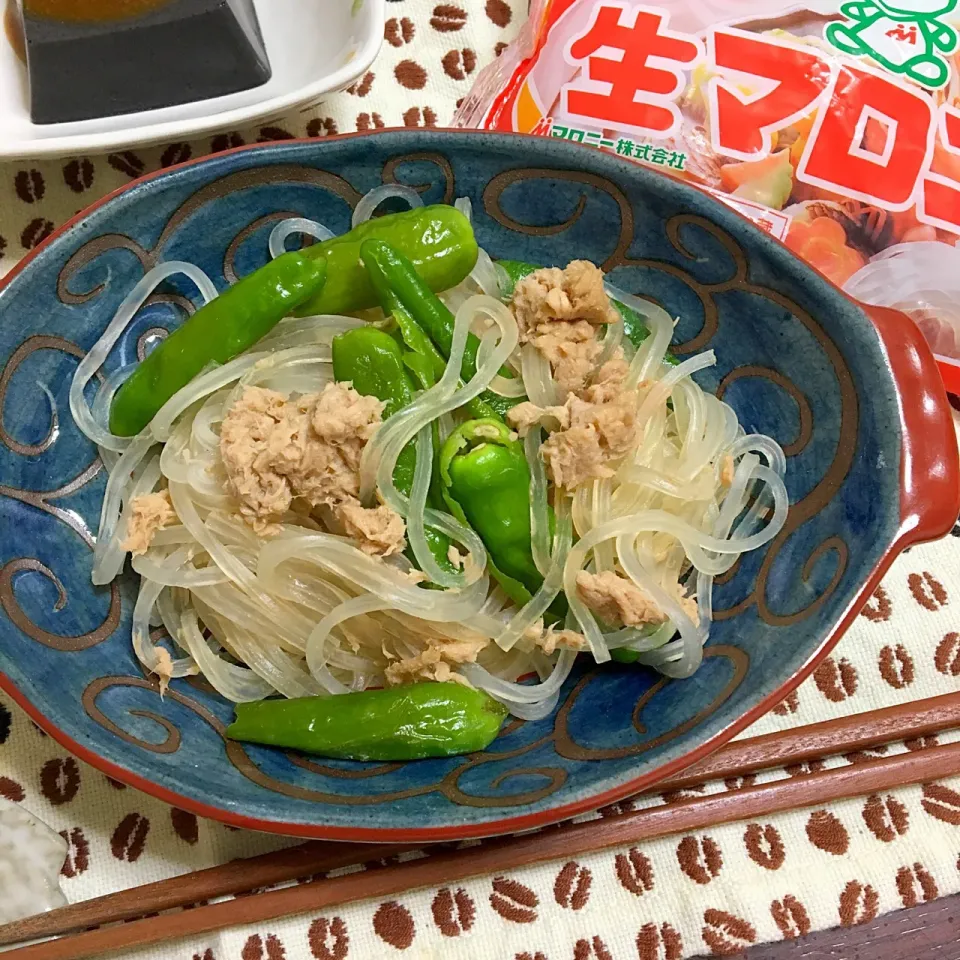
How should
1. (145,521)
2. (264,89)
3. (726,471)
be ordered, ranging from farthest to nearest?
(264,89) < (726,471) < (145,521)

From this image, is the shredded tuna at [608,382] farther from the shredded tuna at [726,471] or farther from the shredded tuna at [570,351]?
the shredded tuna at [726,471]

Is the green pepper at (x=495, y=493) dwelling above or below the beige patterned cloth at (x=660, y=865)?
above

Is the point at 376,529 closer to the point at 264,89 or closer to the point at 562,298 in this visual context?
the point at 562,298

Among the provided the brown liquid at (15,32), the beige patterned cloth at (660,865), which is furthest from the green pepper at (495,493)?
the brown liquid at (15,32)

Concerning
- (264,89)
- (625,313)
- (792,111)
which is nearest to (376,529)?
(625,313)

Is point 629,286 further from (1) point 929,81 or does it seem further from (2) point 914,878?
(2) point 914,878

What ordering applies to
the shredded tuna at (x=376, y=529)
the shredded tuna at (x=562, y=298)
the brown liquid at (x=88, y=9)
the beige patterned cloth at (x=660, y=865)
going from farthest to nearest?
the brown liquid at (x=88, y=9), the beige patterned cloth at (x=660, y=865), the shredded tuna at (x=562, y=298), the shredded tuna at (x=376, y=529)
